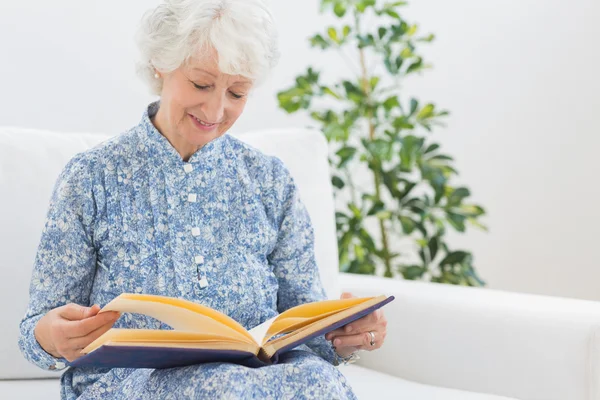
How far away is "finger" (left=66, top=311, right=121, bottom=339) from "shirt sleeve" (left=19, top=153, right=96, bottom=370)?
0.13 m

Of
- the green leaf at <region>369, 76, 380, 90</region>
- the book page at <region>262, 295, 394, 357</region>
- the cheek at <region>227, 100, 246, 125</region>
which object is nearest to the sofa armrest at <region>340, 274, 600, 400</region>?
the book page at <region>262, 295, 394, 357</region>

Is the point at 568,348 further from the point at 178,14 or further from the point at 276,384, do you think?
the point at 178,14

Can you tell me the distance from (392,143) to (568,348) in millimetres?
1204

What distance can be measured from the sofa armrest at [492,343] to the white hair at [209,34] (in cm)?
71

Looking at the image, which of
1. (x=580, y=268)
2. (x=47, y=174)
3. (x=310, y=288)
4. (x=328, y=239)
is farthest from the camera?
(x=580, y=268)

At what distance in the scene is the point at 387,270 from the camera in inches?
108

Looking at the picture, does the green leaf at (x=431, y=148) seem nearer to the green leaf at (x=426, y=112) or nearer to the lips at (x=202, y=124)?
the green leaf at (x=426, y=112)

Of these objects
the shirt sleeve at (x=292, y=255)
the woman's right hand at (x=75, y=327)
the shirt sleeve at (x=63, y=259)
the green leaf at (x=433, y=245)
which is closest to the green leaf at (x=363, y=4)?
the green leaf at (x=433, y=245)

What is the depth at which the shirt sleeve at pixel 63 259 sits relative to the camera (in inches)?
49.7

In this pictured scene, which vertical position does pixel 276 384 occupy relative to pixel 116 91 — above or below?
below

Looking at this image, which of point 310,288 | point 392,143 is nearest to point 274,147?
point 310,288

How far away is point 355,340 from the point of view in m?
1.32

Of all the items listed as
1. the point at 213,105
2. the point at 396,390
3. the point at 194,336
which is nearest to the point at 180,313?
the point at 194,336

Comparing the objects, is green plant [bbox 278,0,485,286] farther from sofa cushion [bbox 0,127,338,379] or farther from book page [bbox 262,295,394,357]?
book page [bbox 262,295,394,357]
